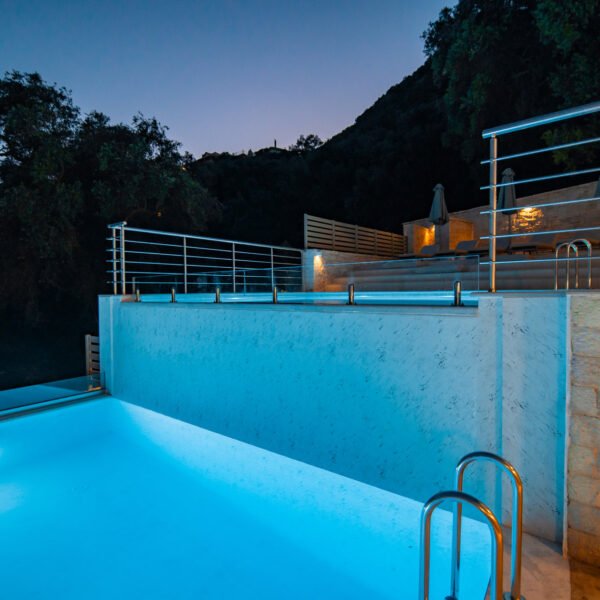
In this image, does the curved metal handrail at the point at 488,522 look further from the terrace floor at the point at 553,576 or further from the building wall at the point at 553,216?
the building wall at the point at 553,216

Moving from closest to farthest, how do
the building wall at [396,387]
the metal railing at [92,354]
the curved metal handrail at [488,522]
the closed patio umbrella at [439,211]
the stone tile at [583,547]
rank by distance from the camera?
the curved metal handrail at [488,522], the stone tile at [583,547], the building wall at [396,387], the metal railing at [92,354], the closed patio umbrella at [439,211]

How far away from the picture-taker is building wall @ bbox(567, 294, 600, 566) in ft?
5.95

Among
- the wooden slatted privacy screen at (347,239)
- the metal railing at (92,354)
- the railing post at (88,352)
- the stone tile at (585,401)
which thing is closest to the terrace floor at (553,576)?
the stone tile at (585,401)

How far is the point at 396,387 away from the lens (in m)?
2.49

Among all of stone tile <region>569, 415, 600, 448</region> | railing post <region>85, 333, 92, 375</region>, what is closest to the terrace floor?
stone tile <region>569, 415, 600, 448</region>

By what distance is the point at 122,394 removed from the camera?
186 inches

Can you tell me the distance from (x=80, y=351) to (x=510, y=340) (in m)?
15.8

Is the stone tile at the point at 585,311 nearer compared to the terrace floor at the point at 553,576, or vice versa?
the terrace floor at the point at 553,576

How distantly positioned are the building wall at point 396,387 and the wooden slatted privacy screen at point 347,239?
7.68 metres

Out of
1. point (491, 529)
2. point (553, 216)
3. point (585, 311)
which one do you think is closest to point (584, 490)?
point (585, 311)

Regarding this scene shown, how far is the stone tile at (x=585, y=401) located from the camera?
1818 mm

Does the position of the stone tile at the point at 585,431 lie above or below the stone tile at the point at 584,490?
above

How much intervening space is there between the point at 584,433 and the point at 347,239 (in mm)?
11149

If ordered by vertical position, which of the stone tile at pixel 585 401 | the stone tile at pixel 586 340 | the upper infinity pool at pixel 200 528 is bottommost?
the upper infinity pool at pixel 200 528
